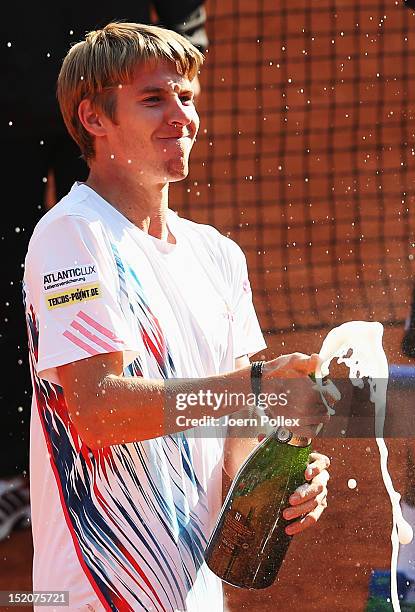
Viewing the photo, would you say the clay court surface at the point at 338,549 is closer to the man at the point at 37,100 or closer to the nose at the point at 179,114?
the man at the point at 37,100

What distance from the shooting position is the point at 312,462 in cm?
165

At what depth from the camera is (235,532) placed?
161 centimetres

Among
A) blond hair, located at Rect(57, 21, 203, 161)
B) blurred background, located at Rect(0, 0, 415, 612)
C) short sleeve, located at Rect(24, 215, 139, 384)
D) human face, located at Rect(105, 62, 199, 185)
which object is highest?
blond hair, located at Rect(57, 21, 203, 161)

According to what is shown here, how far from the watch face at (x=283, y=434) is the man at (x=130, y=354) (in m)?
0.05

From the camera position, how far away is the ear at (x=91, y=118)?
1684 millimetres

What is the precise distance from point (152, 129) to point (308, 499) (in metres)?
0.53

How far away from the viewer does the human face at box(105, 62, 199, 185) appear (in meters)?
1.65

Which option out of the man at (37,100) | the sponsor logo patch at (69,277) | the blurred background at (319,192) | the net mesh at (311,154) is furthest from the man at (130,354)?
the net mesh at (311,154)

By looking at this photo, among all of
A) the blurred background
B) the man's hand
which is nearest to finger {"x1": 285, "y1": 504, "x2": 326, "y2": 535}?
the man's hand

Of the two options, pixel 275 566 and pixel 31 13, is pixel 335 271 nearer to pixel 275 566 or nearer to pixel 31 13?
pixel 31 13

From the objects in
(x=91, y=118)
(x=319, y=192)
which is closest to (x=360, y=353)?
(x=91, y=118)

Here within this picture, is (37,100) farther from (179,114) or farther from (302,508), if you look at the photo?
(302,508)

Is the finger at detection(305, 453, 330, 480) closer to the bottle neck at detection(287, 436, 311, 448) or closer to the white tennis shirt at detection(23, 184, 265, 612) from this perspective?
the bottle neck at detection(287, 436, 311, 448)

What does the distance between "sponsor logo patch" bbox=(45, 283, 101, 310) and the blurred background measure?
4.40 ft
